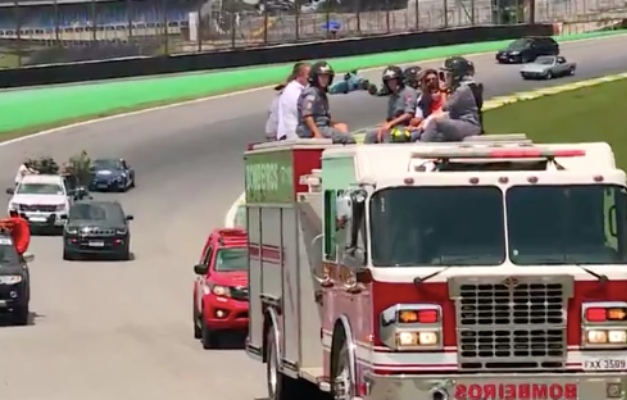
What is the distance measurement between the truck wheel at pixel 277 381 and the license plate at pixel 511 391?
3.73m

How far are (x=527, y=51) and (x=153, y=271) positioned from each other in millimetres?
44469

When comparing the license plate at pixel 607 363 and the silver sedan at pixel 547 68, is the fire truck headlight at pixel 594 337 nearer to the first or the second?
the license plate at pixel 607 363

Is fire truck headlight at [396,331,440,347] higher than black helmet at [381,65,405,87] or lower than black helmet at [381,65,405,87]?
lower

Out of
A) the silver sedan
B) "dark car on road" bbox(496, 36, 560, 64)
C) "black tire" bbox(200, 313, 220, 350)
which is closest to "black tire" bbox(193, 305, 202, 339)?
"black tire" bbox(200, 313, 220, 350)

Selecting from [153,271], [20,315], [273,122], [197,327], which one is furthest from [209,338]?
[153,271]

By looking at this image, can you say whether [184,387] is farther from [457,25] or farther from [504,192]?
[457,25]

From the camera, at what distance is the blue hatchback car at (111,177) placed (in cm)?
5544

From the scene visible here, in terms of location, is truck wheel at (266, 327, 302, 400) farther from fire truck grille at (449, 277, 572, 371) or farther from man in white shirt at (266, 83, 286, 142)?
fire truck grille at (449, 277, 572, 371)

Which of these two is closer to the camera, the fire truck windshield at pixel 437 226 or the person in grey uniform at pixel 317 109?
the fire truck windshield at pixel 437 226

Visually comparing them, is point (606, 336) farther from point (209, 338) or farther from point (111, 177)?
point (111, 177)

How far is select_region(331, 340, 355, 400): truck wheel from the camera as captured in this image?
41.5 ft

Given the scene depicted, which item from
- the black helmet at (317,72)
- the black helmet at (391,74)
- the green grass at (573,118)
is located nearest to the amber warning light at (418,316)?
the black helmet at (391,74)

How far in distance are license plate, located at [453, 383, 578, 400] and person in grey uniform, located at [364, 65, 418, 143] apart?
369 cm

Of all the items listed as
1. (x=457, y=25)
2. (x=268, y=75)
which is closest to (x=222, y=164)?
(x=268, y=75)
